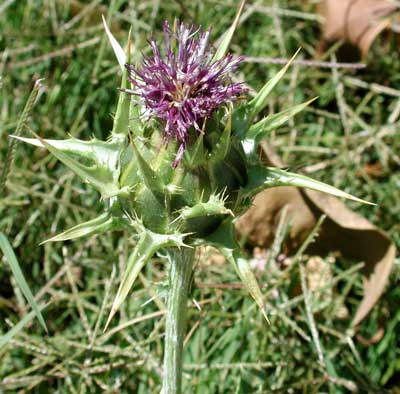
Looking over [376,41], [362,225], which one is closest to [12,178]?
[362,225]

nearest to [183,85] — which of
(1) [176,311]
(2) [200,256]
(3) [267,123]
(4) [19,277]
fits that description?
(3) [267,123]

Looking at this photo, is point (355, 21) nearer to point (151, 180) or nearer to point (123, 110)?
point (123, 110)

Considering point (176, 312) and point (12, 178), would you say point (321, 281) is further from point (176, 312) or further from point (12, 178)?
point (12, 178)

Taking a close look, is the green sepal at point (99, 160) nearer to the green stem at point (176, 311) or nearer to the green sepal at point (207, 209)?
the green sepal at point (207, 209)

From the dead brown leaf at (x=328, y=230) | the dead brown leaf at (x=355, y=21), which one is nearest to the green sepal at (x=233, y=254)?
the dead brown leaf at (x=328, y=230)

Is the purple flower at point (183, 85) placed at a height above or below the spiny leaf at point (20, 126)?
above

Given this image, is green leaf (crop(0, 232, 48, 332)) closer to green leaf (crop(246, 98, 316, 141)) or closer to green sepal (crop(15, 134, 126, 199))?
green sepal (crop(15, 134, 126, 199))

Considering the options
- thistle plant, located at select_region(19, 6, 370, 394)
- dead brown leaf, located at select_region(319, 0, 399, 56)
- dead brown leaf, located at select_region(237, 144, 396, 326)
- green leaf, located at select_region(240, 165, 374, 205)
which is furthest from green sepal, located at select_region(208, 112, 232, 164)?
dead brown leaf, located at select_region(319, 0, 399, 56)
